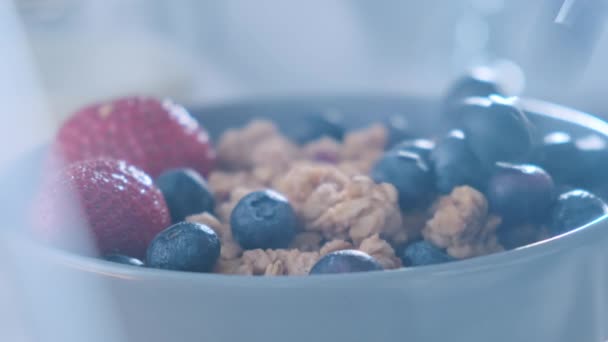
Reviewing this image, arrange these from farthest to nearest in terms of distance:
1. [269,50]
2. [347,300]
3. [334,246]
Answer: [269,50] → [334,246] → [347,300]

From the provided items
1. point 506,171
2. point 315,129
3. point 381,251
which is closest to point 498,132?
point 506,171

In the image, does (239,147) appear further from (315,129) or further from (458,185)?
(458,185)

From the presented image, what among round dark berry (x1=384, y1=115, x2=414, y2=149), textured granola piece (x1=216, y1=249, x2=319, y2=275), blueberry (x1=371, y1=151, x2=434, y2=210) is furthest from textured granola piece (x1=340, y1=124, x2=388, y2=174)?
textured granola piece (x1=216, y1=249, x2=319, y2=275)

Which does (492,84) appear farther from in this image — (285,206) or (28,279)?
(28,279)

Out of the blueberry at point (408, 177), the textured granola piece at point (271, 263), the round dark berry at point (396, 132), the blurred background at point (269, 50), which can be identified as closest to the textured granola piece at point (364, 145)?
the round dark berry at point (396, 132)

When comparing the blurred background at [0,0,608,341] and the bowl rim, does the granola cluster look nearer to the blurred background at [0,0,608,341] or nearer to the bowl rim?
the bowl rim
